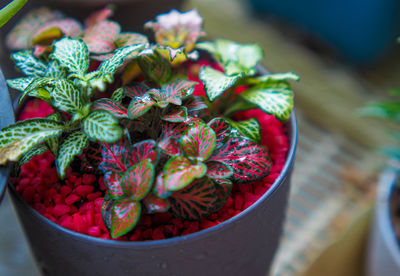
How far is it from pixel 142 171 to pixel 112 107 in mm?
93

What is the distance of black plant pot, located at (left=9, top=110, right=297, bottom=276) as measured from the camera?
0.45 m

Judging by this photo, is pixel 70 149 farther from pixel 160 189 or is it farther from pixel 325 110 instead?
pixel 325 110

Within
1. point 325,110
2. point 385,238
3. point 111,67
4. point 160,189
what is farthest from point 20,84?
point 325,110

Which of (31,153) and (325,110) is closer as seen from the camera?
(31,153)

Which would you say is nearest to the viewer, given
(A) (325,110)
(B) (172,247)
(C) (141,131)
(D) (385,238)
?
(B) (172,247)

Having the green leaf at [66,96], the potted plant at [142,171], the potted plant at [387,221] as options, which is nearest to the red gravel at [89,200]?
the potted plant at [142,171]

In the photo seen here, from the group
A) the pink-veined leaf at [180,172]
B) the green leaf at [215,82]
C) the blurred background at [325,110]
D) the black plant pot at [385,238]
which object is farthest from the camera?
the blurred background at [325,110]

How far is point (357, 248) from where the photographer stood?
100 cm

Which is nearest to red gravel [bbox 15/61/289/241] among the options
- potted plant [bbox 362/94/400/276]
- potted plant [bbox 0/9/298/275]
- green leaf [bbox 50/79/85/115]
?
potted plant [bbox 0/9/298/275]

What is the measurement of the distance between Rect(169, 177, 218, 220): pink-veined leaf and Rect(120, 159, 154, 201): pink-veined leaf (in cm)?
4

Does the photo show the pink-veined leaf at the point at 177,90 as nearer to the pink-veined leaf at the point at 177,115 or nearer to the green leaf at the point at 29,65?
the pink-veined leaf at the point at 177,115

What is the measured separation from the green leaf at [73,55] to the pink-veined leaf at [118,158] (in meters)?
0.10

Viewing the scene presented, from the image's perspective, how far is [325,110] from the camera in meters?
1.39

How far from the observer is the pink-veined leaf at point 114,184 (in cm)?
48
